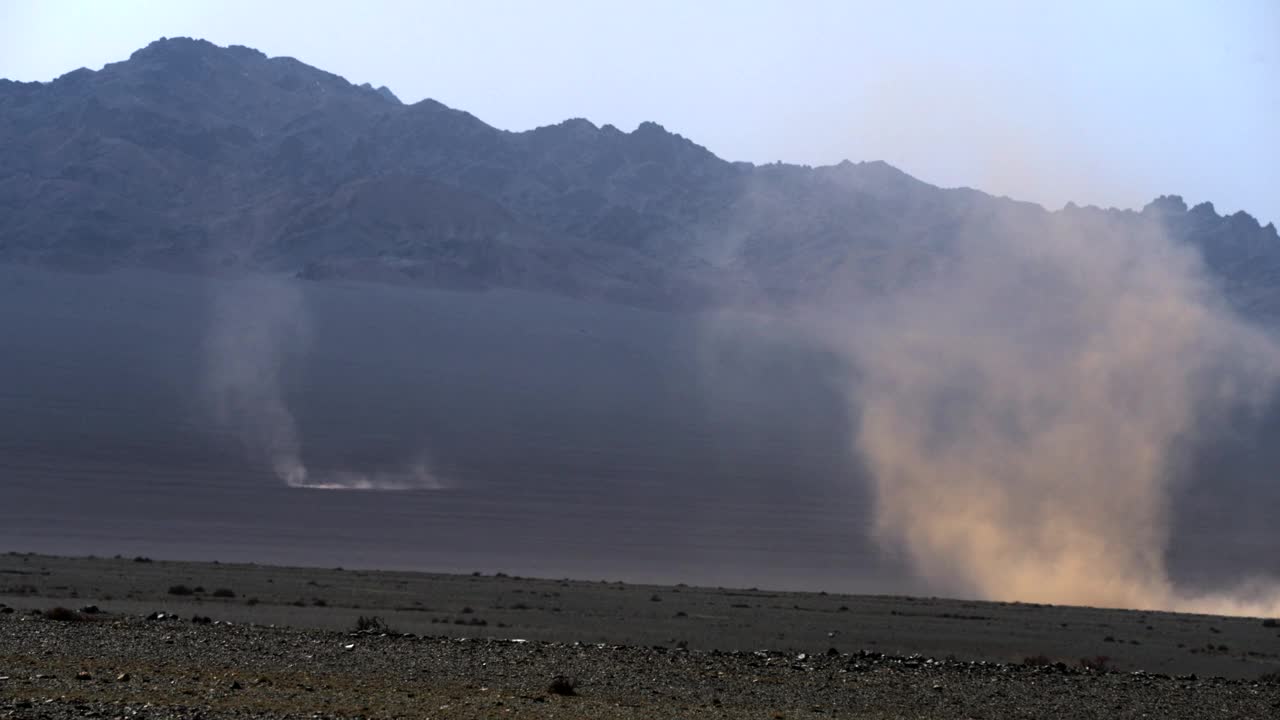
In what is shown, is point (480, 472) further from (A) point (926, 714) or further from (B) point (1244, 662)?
(A) point (926, 714)

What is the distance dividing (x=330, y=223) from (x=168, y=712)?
17949 centimetres

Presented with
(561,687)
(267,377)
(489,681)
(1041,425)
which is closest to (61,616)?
(489,681)

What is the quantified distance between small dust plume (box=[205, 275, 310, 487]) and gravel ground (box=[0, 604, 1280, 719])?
7020 cm

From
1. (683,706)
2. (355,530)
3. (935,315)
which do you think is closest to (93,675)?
(683,706)

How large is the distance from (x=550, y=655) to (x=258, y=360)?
117819 millimetres

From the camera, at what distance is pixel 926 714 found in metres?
17.1

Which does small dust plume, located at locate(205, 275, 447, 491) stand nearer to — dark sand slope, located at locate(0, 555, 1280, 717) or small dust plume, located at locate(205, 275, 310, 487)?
small dust plume, located at locate(205, 275, 310, 487)

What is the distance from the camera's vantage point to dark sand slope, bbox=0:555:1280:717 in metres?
15.2

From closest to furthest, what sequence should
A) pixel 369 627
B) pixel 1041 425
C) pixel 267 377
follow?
pixel 369 627 < pixel 1041 425 < pixel 267 377

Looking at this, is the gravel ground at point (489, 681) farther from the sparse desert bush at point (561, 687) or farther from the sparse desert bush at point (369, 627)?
the sparse desert bush at point (369, 627)

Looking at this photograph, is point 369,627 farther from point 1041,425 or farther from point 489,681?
point 1041,425

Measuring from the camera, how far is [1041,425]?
127 meters

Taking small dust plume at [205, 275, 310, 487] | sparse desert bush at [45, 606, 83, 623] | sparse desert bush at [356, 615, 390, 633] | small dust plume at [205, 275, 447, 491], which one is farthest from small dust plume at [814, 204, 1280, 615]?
sparse desert bush at [45, 606, 83, 623]

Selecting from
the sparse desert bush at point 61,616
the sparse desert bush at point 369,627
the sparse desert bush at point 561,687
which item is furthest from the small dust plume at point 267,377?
the sparse desert bush at point 561,687
